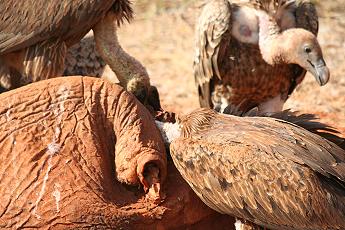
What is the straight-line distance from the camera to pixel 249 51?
851cm

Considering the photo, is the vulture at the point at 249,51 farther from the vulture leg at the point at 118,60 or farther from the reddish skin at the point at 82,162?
the reddish skin at the point at 82,162

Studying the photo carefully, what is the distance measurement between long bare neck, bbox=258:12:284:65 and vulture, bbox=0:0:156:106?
1.77 meters

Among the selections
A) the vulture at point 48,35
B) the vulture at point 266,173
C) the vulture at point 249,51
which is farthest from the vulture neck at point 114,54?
the vulture at point 249,51

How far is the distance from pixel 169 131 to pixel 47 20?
115cm

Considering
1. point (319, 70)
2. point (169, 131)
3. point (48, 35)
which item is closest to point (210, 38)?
point (319, 70)

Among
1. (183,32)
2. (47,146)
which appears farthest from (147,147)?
(183,32)

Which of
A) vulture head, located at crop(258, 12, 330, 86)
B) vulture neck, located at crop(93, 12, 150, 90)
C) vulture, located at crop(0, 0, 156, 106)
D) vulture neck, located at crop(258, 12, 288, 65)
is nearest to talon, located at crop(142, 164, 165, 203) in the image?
vulture, located at crop(0, 0, 156, 106)

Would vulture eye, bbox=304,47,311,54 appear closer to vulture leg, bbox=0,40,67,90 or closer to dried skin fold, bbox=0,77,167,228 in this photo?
vulture leg, bbox=0,40,67,90

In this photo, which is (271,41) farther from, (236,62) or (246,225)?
(246,225)

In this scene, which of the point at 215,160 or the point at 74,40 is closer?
the point at 215,160

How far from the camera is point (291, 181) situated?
5.29m

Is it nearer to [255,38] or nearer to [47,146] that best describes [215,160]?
[47,146]

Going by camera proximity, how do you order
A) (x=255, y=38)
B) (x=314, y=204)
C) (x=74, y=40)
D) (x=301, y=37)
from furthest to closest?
(x=255, y=38) → (x=301, y=37) → (x=74, y=40) → (x=314, y=204)

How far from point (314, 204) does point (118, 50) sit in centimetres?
204
